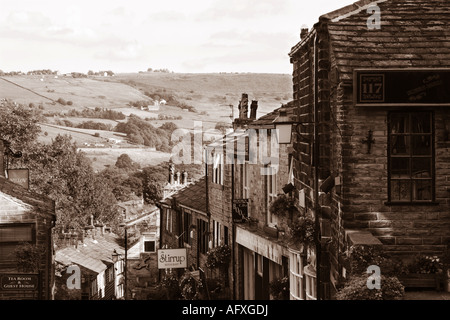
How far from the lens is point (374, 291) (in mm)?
7094

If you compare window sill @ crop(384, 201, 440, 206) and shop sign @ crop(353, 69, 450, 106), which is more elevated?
shop sign @ crop(353, 69, 450, 106)

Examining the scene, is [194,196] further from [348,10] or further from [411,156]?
[411,156]

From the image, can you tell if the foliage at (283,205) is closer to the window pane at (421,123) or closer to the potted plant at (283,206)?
the potted plant at (283,206)

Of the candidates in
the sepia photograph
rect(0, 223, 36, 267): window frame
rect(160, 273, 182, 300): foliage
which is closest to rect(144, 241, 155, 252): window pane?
the sepia photograph

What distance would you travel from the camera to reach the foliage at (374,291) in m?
7.08

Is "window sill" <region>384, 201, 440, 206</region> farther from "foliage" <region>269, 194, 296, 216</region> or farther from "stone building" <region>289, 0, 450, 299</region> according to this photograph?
"foliage" <region>269, 194, 296, 216</region>

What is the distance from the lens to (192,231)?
63.8 ft

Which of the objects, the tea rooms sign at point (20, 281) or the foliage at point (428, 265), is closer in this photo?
the foliage at point (428, 265)

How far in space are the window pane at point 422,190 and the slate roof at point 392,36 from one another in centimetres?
131

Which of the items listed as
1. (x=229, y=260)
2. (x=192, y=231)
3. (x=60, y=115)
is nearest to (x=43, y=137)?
(x=60, y=115)

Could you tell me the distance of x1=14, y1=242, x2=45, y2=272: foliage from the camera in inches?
537

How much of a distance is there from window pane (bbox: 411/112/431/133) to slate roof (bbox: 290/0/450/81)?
0.55 meters

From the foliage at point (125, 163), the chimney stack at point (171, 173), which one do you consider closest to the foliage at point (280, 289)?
the foliage at point (125, 163)

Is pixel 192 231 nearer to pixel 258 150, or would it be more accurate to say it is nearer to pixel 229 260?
pixel 229 260
